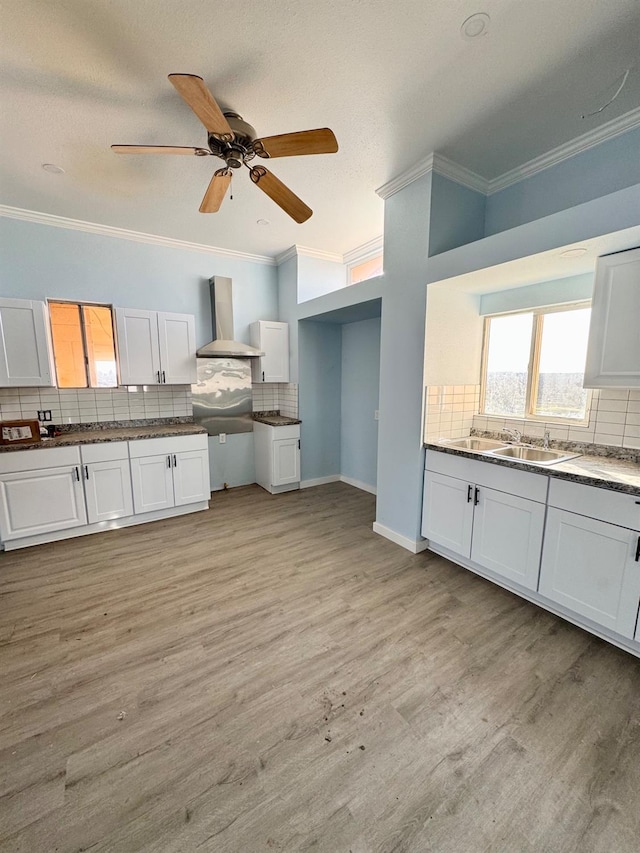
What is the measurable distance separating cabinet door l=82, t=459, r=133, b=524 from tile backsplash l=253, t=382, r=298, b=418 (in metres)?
1.85

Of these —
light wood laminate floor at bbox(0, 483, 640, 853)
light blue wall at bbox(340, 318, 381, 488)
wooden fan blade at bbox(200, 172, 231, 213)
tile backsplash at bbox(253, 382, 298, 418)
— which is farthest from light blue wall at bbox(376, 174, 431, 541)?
tile backsplash at bbox(253, 382, 298, 418)

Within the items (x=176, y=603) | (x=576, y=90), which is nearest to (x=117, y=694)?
(x=176, y=603)

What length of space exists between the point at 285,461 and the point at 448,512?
222 centimetres

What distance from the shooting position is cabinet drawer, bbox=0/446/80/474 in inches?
111

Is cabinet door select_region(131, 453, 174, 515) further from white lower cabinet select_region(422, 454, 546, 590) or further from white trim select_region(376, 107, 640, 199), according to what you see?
white trim select_region(376, 107, 640, 199)

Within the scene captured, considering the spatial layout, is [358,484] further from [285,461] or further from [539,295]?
[539,295]

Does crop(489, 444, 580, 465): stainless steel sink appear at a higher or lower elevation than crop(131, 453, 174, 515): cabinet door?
higher

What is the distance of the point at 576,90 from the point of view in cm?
183

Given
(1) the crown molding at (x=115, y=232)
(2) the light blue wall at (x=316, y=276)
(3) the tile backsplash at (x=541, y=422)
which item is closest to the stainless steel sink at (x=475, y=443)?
(3) the tile backsplash at (x=541, y=422)

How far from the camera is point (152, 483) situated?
348 cm

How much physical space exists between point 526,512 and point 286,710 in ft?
5.74

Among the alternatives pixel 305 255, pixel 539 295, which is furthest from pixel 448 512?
pixel 305 255

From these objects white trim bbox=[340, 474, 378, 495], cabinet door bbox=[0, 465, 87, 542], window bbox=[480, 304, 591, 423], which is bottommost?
white trim bbox=[340, 474, 378, 495]

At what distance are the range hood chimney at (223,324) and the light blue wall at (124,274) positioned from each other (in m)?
0.16
